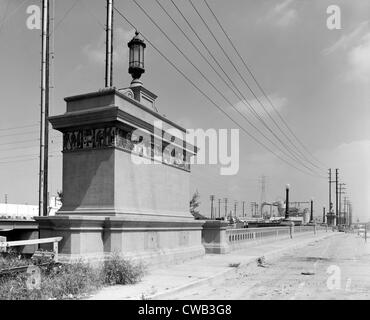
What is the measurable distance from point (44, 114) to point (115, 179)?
19.6ft

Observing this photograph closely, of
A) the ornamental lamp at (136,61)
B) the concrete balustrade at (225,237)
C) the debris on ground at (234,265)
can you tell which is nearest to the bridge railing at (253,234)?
the concrete balustrade at (225,237)

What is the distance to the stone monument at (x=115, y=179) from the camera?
11305 mm

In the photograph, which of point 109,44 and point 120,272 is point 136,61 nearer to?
point 109,44

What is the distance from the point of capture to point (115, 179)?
12266 millimetres

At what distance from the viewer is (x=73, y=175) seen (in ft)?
42.3

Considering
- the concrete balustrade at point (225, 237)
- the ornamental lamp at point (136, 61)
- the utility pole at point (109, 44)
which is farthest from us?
the concrete balustrade at point (225, 237)

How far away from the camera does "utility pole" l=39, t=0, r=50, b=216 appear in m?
16.1

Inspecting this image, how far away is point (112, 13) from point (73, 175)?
5393 mm

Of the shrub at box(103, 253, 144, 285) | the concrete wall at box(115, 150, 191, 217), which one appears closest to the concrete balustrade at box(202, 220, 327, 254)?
the concrete wall at box(115, 150, 191, 217)

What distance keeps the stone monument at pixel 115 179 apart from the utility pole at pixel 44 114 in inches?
131

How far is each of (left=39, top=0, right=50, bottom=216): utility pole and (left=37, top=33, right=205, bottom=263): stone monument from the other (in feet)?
10.9

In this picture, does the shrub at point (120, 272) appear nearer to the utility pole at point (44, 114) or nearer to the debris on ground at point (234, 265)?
the debris on ground at point (234, 265)
